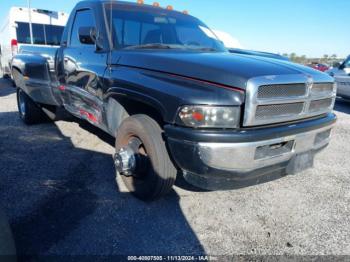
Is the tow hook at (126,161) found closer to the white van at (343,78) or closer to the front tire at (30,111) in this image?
the front tire at (30,111)

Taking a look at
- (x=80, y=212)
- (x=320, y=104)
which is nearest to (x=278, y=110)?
(x=320, y=104)

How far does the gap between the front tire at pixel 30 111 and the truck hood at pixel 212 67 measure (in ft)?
10.5

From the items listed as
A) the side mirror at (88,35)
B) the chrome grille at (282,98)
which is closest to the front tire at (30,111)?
the side mirror at (88,35)

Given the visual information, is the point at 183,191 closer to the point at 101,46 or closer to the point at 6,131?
the point at 101,46

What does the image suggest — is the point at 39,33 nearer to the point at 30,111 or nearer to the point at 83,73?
the point at 30,111

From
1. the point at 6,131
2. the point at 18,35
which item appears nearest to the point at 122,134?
the point at 6,131

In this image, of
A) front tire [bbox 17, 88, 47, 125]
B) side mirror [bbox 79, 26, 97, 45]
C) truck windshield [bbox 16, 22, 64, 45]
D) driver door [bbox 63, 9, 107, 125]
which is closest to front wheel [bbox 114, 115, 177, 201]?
driver door [bbox 63, 9, 107, 125]

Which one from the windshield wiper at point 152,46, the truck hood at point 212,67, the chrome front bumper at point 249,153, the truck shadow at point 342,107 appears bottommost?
the truck shadow at point 342,107

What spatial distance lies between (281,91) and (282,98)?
0.19ft

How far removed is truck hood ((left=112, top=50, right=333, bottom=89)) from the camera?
7.63 feet

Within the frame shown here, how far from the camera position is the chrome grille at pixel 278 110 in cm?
235

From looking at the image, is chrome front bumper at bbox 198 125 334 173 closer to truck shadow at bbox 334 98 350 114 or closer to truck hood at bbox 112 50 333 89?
truck hood at bbox 112 50 333 89

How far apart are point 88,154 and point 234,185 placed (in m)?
2.51

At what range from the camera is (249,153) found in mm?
2303
